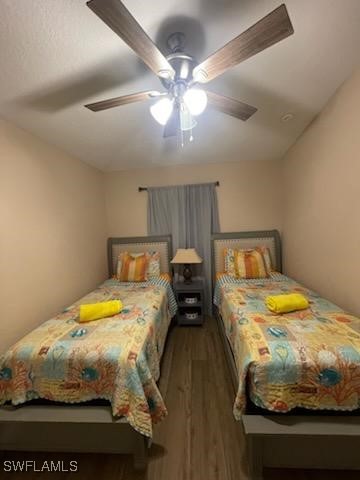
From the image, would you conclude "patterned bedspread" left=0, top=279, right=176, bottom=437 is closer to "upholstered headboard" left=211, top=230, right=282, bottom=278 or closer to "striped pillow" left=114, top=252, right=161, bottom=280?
"striped pillow" left=114, top=252, right=161, bottom=280

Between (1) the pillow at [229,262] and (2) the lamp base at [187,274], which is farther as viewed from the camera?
(2) the lamp base at [187,274]

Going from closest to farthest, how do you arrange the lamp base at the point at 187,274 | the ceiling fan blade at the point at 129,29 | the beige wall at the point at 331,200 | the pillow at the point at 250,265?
1. the ceiling fan blade at the point at 129,29
2. the beige wall at the point at 331,200
3. the pillow at the point at 250,265
4. the lamp base at the point at 187,274

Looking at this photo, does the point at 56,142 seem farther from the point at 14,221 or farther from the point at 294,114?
the point at 294,114

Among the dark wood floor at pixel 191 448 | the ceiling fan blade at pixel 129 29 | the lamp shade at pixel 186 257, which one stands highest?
the ceiling fan blade at pixel 129 29

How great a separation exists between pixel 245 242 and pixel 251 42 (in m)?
2.52

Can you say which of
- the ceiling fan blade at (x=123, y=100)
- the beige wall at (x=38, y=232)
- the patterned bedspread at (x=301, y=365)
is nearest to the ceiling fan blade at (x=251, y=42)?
the ceiling fan blade at (x=123, y=100)

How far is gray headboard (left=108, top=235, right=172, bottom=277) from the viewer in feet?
10.8

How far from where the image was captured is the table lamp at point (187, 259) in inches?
117

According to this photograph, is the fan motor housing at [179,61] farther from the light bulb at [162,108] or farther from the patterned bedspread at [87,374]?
the patterned bedspread at [87,374]

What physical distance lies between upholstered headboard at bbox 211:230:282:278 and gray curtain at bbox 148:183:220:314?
10 centimetres

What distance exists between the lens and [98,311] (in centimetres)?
177

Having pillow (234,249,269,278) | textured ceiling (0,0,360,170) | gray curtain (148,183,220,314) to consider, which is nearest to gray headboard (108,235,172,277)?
gray curtain (148,183,220,314)

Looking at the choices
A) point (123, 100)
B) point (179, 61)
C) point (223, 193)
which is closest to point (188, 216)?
point (223, 193)

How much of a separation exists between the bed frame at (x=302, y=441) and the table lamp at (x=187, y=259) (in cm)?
191
